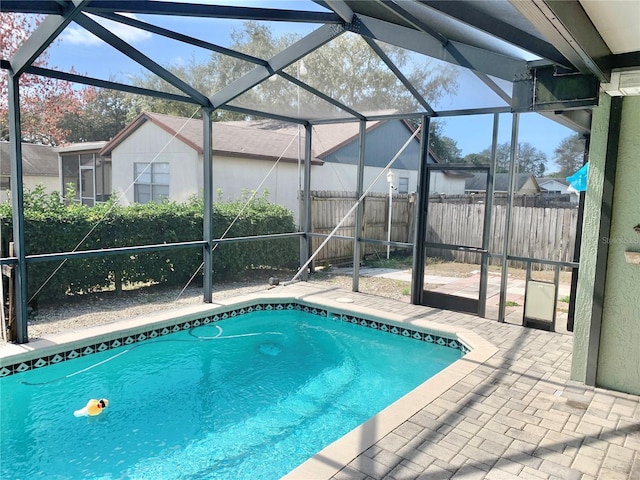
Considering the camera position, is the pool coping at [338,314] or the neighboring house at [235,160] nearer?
the pool coping at [338,314]

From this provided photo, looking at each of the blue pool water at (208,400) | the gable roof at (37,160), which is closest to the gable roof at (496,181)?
the blue pool water at (208,400)

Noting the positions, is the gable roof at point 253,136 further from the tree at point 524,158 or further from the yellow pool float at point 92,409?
the yellow pool float at point 92,409

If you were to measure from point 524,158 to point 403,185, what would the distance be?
2.61 m

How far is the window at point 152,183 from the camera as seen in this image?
35.3 ft

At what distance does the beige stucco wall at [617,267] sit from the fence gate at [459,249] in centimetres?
226

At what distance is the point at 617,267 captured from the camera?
4.02 meters

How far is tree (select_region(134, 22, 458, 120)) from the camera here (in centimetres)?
533

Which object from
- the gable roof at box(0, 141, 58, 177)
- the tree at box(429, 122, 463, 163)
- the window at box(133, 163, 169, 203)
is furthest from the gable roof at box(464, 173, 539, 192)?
the gable roof at box(0, 141, 58, 177)

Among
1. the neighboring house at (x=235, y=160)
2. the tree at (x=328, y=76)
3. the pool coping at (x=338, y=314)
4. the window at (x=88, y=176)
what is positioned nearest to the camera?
the pool coping at (x=338, y=314)

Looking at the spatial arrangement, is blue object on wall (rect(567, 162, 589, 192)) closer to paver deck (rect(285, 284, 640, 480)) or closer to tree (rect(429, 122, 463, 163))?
tree (rect(429, 122, 463, 163))

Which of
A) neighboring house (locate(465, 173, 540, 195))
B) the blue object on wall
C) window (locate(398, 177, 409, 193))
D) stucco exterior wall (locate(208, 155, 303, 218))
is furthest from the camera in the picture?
stucco exterior wall (locate(208, 155, 303, 218))

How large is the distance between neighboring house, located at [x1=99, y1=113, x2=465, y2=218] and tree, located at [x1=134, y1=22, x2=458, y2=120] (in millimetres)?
1514

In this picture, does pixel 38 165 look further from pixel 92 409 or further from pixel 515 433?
pixel 515 433

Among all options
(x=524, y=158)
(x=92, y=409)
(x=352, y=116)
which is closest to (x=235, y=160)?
(x=352, y=116)
